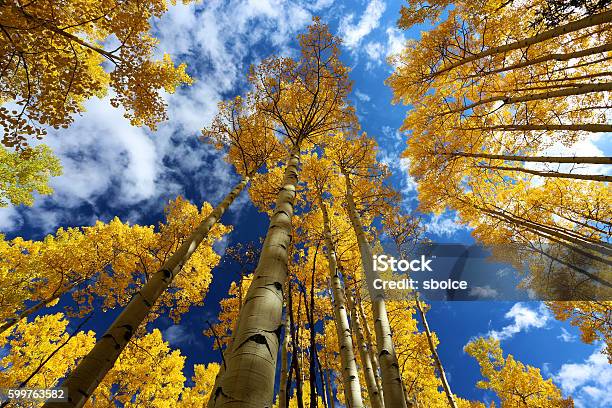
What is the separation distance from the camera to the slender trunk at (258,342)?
1071 mm

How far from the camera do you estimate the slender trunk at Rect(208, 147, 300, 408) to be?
1.07m

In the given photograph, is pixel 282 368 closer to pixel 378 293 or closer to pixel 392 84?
pixel 378 293

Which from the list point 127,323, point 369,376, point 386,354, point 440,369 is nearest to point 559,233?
point 440,369

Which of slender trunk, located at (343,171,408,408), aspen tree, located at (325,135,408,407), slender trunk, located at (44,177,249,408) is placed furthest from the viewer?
aspen tree, located at (325,135,408,407)

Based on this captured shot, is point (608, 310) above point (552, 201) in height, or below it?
below

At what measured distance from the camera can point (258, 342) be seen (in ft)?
4.20

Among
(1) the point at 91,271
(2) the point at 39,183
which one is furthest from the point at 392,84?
(2) the point at 39,183

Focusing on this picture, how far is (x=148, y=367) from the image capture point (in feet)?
34.7

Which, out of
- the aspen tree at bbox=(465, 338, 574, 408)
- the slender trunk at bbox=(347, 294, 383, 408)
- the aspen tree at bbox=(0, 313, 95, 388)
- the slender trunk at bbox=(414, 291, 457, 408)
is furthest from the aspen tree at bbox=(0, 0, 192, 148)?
the aspen tree at bbox=(465, 338, 574, 408)

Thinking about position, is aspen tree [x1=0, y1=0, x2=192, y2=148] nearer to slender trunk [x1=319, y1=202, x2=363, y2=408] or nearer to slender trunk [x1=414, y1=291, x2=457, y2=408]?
slender trunk [x1=319, y1=202, x2=363, y2=408]

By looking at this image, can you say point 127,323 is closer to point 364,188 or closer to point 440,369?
point 364,188

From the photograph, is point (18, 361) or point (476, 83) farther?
point (18, 361)

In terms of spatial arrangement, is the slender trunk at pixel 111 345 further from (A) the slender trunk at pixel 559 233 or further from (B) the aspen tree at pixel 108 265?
(A) the slender trunk at pixel 559 233

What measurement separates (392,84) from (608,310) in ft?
36.7
